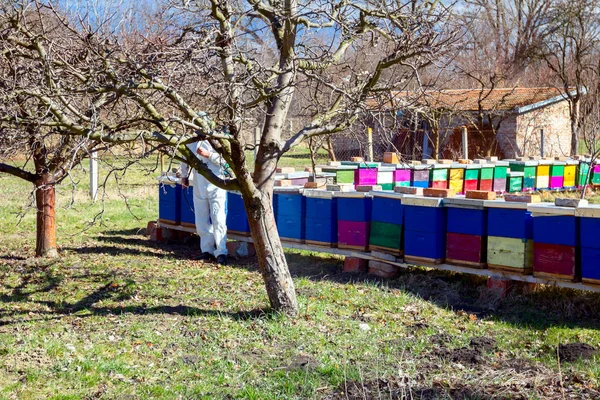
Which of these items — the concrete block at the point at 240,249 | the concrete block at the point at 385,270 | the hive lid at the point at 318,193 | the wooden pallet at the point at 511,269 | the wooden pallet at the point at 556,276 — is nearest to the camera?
the wooden pallet at the point at 556,276

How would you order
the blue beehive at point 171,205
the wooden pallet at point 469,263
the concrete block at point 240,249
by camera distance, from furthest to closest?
the blue beehive at point 171,205 → the concrete block at point 240,249 → the wooden pallet at point 469,263

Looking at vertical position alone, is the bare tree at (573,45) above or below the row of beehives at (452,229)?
above

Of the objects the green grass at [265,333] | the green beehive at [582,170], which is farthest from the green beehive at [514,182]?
the green grass at [265,333]

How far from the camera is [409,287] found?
24.0ft

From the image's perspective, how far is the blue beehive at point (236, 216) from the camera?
8.99 m

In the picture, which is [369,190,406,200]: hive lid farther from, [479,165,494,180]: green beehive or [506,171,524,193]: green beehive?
[506,171,524,193]: green beehive

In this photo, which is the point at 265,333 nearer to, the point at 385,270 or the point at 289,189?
the point at 385,270

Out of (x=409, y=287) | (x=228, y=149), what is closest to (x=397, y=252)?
(x=409, y=287)

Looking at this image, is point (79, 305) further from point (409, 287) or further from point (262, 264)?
point (409, 287)

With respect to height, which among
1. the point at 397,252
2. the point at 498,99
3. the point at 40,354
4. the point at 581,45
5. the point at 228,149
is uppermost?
the point at 581,45

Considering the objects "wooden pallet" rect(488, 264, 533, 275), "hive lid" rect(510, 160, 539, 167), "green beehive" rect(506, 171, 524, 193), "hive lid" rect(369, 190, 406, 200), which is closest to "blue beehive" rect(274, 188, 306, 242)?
"hive lid" rect(369, 190, 406, 200)

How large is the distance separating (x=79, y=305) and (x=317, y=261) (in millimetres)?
3180

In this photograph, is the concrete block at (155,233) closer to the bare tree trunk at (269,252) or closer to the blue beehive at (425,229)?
the blue beehive at (425,229)

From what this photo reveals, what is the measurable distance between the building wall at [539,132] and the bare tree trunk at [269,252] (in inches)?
635
